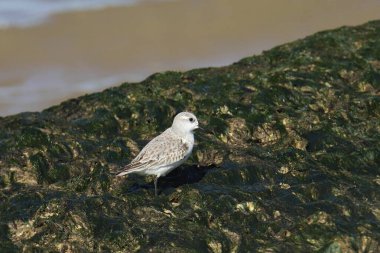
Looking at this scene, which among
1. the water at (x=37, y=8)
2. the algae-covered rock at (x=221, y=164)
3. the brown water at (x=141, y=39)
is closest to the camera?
the algae-covered rock at (x=221, y=164)

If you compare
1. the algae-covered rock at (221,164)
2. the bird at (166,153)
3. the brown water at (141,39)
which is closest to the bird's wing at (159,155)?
the bird at (166,153)

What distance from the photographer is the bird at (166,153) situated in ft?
27.7

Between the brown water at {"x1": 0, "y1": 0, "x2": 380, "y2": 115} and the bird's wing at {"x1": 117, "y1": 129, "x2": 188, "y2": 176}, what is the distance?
7294mm

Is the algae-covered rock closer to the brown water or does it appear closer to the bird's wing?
the bird's wing

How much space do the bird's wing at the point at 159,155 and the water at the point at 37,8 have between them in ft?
40.1

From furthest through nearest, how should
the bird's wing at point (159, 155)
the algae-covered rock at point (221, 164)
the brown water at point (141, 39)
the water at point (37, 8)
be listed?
the water at point (37, 8)
the brown water at point (141, 39)
the bird's wing at point (159, 155)
the algae-covered rock at point (221, 164)

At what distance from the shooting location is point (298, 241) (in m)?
7.34

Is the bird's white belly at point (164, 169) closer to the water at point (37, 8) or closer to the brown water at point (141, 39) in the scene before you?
the brown water at point (141, 39)

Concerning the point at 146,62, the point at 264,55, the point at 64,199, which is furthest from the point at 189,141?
the point at 146,62

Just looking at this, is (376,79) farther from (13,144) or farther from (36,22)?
(36,22)

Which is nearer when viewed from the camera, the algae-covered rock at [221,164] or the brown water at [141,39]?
the algae-covered rock at [221,164]

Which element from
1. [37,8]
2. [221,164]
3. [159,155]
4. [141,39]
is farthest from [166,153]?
[37,8]

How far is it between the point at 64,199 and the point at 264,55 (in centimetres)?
535

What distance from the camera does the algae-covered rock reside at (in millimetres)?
7496
